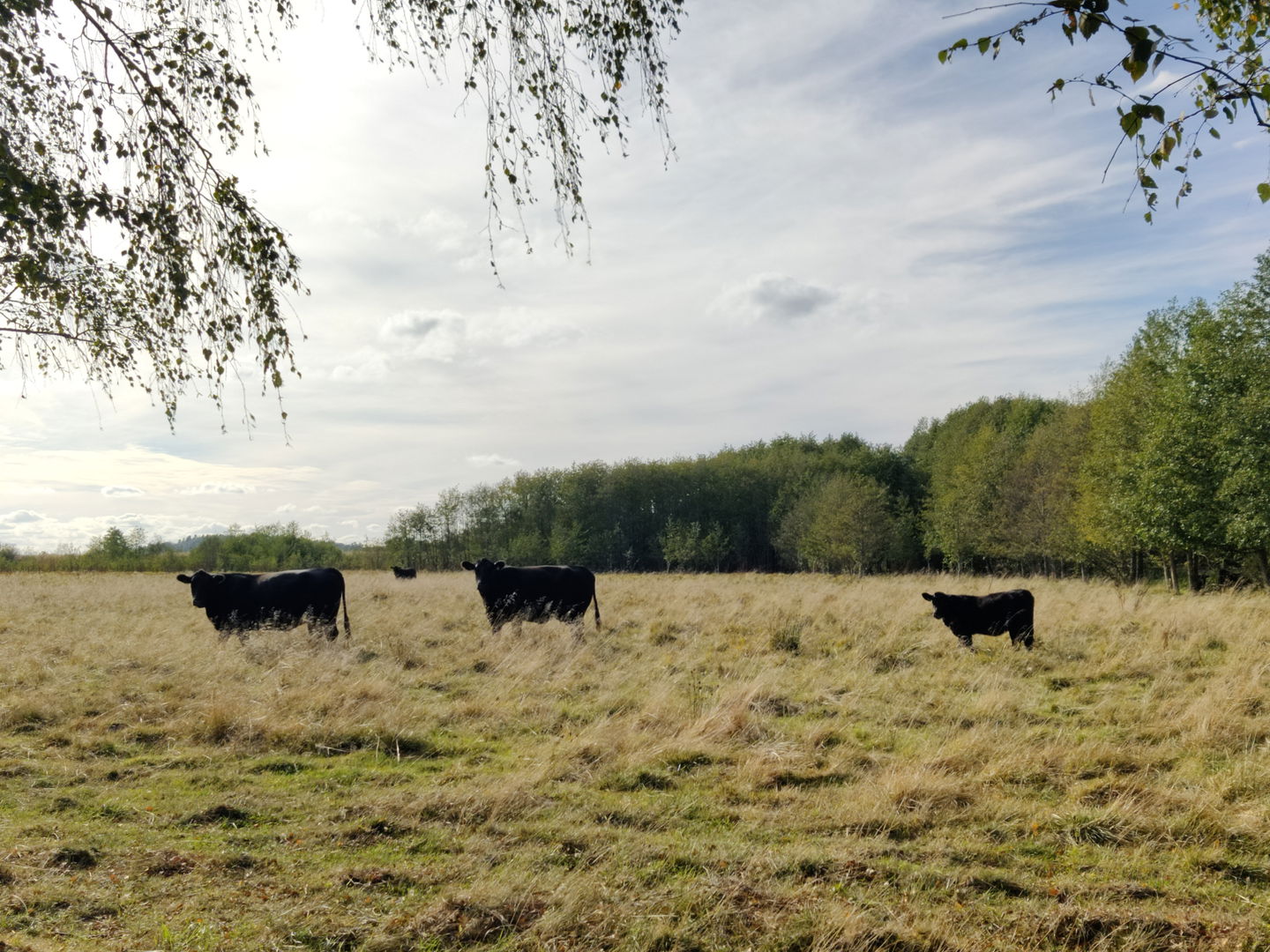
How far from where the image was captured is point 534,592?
17.6 metres

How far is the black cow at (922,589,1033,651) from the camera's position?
45.3 ft

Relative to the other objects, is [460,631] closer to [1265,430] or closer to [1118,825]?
[1118,825]

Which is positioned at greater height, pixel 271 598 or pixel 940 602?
pixel 271 598

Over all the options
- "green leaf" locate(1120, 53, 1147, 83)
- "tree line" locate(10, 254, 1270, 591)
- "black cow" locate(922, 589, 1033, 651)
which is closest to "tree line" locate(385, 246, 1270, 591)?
"tree line" locate(10, 254, 1270, 591)

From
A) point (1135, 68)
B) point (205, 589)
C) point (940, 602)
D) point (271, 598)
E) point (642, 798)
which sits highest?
point (1135, 68)

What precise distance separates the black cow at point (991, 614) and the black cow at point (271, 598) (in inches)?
467

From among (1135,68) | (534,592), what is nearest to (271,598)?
(534,592)

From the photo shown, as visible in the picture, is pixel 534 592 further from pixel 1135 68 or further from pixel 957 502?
pixel 957 502

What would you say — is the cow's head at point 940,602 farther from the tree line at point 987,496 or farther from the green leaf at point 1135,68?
the tree line at point 987,496

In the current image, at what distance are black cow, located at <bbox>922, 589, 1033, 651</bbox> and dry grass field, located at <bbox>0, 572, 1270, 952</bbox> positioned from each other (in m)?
0.86

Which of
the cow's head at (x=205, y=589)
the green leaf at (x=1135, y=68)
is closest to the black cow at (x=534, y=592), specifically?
the cow's head at (x=205, y=589)

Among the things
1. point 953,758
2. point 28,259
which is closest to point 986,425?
point 953,758

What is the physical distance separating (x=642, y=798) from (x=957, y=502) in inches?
1986

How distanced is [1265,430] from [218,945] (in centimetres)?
2894
